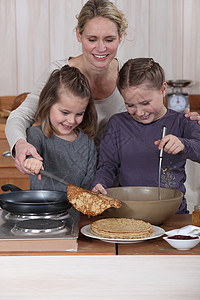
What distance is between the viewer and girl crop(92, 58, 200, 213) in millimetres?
1412

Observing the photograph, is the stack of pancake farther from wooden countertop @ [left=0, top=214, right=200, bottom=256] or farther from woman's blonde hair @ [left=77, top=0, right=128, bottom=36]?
woman's blonde hair @ [left=77, top=0, right=128, bottom=36]

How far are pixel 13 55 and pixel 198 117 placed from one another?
1.72 m

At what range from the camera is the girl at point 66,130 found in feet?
4.80

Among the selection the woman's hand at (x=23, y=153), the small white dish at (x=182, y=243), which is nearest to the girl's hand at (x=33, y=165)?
the woman's hand at (x=23, y=153)

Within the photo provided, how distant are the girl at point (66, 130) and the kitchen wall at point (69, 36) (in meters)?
1.34

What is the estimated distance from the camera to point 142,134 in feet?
5.02

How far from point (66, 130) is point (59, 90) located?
139mm

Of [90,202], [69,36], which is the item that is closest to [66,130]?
[90,202]

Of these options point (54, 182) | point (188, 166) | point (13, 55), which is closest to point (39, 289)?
point (54, 182)

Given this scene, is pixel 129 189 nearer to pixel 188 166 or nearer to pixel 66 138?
pixel 66 138

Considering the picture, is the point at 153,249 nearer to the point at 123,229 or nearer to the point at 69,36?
the point at 123,229

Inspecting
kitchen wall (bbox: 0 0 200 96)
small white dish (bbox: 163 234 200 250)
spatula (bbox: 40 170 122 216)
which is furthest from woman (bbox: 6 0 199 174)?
kitchen wall (bbox: 0 0 200 96)

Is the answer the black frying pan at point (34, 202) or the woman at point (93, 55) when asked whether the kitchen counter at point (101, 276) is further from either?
the woman at point (93, 55)

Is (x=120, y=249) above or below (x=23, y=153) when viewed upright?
below
